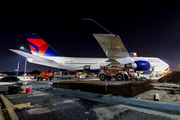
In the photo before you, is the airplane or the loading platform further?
the airplane

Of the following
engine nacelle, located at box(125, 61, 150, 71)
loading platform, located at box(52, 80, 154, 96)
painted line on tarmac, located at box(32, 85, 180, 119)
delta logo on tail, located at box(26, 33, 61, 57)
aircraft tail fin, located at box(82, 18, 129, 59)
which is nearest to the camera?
painted line on tarmac, located at box(32, 85, 180, 119)

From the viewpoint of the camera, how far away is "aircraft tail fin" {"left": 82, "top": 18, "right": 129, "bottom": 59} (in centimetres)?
771

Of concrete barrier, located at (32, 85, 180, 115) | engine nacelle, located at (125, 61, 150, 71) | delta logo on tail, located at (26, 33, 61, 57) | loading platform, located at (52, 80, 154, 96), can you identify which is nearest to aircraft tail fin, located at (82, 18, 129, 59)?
engine nacelle, located at (125, 61, 150, 71)

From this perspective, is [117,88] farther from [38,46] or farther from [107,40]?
[38,46]

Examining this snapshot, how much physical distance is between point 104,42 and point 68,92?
17.9 feet

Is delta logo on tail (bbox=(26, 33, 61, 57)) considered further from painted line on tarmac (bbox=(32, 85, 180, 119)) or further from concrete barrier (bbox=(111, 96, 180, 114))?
concrete barrier (bbox=(111, 96, 180, 114))

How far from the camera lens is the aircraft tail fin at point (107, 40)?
771cm

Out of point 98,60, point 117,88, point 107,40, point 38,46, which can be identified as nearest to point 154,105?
point 117,88

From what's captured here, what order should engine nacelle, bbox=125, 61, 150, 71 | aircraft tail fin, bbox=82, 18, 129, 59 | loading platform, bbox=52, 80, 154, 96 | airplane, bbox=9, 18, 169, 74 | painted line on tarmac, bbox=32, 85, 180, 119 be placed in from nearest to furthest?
painted line on tarmac, bbox=32, 85, 180, 119 → loading platform, bbox=52, 80, 154, 96 → aircraft tail fin, bbox=82, 18, 129, 59 → airplane, bbox=9, 18, 169, 74 → engine nacelle, bbox=125, 61, 150, 71

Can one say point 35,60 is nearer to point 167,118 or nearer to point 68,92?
point 68,92

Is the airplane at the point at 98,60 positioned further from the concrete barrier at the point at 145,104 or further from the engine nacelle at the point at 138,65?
the concrete barrier at the point at 145,104

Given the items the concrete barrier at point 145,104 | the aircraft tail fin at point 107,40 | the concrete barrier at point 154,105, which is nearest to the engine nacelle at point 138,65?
the aircraft tail fin at point 107,40

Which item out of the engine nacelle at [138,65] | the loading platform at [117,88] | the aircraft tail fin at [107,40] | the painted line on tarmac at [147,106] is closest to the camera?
the painted line on tarmac at [147,106]

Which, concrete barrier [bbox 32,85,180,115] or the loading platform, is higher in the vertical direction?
the loading platform
